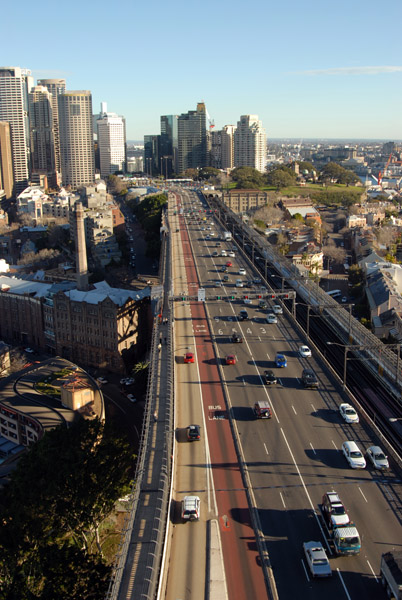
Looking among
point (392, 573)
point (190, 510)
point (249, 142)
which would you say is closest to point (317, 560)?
point (392, 573)

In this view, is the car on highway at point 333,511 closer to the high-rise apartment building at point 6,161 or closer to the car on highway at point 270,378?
the car on highway at point 270,378

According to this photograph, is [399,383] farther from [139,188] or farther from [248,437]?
[139,188]

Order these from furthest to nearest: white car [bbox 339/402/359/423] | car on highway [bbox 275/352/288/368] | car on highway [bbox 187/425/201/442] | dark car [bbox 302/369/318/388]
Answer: car on highway [bbox 275/352/288/368]
dark car [bbox 302/369/318/388]
white car [bbox 339/402/359/423]
car on highway [bbox 187/425/201/442]

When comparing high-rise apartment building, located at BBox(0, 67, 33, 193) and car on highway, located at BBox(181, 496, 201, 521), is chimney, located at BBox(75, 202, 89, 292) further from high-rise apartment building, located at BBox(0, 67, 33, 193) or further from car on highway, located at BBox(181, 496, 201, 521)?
high-rise apartment building, located at BBox(0, 67, 33, 193)

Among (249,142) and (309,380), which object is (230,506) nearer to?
(309,380)

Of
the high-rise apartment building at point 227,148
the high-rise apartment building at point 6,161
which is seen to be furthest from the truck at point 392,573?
the high-rise apartment building at point 227,148

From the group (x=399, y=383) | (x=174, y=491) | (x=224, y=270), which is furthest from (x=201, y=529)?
(x=224, y=270)

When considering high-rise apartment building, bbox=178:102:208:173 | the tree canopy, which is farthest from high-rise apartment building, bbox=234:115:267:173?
the tree canopy
